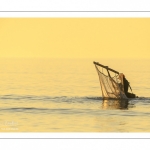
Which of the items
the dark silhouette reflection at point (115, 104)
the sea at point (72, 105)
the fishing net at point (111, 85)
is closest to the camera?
the sea at point (72, 105)

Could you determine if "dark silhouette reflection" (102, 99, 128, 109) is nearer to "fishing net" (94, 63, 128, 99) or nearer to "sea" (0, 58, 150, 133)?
"sea" (0, 58, 150, 133)

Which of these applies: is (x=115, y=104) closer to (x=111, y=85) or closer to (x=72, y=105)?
(x=111, y=85)

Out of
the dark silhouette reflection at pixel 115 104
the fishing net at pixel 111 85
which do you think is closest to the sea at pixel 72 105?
the dark silhouette reflection at pixel 115 104

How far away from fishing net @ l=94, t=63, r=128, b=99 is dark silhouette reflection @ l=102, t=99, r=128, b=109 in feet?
1.20

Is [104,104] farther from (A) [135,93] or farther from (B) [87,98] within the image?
(A) [135,93]

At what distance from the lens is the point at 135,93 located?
54.0 m

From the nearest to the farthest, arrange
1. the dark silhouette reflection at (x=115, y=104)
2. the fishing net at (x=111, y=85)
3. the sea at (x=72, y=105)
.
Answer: the sea at (x=72, y=105), the dark silhouette reflection at (x=115, y=104), the fishing net at (x=111, y=85)

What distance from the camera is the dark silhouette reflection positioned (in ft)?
156

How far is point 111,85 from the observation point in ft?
164

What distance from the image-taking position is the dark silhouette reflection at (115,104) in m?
47.5

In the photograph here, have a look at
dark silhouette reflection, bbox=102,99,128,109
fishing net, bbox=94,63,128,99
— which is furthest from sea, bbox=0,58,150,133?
fishing net, bbox=94,63,128,99

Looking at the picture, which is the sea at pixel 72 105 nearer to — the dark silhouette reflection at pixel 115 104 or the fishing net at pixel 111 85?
the dark silhouette reflection at pixel 115 104

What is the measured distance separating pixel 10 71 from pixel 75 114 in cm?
2968
